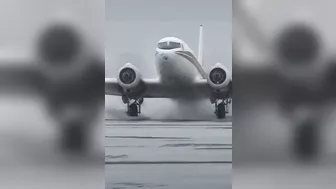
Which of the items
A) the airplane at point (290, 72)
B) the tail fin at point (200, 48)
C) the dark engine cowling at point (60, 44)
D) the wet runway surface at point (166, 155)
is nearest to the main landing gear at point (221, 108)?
the wet runway surface at point (166, 155)

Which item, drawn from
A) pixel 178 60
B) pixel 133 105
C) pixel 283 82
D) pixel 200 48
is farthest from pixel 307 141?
pixel 178 60

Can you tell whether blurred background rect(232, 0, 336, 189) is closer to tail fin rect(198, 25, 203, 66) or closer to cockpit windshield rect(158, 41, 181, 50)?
tail fin rect(198, 25, 203, 66)

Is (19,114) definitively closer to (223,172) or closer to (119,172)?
(119,172)

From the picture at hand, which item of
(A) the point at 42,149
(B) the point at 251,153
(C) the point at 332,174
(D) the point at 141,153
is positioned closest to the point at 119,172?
(D) the point at 141,153

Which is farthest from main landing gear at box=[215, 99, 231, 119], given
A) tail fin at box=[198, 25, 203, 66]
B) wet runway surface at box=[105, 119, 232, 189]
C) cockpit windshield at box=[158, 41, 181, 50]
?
cockpit windshield at box=[158, 41, 181, 50]

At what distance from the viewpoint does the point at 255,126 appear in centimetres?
336

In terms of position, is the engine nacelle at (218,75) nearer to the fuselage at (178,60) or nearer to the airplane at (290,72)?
the fuselage at (178,60)

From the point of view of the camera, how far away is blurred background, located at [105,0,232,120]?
12.8 ft

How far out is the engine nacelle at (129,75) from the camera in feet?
13.3

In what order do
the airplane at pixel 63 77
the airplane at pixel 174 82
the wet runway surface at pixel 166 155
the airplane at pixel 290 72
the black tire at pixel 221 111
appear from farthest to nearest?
the black tire at pixel 221 111 → the airplane at pixel 174 82 → the wet runway surface at pixel 166 155 → the airplane at pixel 290 72 → the airplane at pixel 63 77

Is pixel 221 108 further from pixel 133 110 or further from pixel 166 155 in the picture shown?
pixel 133 110

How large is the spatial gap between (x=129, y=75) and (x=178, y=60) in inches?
72.4

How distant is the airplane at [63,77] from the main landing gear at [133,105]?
1246 millimetres

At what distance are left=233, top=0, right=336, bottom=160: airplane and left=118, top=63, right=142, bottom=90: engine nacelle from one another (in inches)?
41.9
